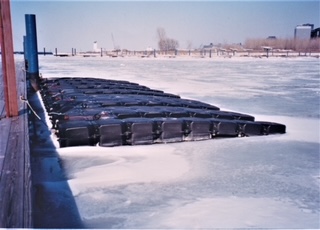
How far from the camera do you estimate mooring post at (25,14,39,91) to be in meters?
9.02

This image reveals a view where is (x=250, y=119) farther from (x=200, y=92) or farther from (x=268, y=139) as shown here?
(x=200, y=92)

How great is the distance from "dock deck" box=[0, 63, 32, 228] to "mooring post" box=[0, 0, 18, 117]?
0.41 meters

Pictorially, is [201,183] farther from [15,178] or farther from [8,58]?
[8,58]

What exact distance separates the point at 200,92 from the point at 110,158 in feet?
21.3

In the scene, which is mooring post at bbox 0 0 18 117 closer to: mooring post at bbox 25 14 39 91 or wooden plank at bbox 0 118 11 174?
wooden plank at bbox 0 118 11 174

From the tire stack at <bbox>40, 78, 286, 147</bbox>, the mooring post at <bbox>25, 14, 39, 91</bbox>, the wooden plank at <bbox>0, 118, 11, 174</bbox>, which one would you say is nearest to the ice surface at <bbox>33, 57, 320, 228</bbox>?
the tire stack at <bbox>40, 78, 286, 147</bbox>

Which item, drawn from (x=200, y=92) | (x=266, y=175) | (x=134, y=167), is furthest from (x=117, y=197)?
(x=200, y=92)

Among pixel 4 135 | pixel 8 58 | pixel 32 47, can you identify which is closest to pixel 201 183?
pixel 4 135

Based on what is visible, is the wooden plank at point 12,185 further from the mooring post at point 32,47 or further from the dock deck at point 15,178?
the mooring post at point 32,47

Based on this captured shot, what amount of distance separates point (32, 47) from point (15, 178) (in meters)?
7.93

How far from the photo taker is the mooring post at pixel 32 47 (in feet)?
29.6

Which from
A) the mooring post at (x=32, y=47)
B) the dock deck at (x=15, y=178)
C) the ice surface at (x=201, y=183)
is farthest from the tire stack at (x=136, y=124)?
the mooring post at (x=32, y=47)

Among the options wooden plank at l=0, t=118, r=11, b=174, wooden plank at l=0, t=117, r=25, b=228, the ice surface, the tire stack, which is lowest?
the ice surface

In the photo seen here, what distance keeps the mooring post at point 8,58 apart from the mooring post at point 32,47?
18.7 feet
